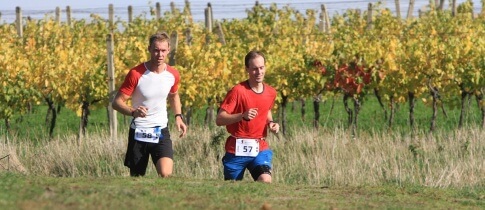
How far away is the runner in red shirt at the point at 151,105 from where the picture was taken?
1014 centimetres

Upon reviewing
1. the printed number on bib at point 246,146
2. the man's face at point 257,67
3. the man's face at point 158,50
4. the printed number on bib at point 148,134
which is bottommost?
the printed number on bib at point 246,146

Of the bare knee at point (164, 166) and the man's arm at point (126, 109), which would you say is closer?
the man's arm at point (126, 109)

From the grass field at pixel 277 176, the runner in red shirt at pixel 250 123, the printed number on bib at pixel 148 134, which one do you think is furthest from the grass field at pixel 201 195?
the printed number on bib at pixel 148 134

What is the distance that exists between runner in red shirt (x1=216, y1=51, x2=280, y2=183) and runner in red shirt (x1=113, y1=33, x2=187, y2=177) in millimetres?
476

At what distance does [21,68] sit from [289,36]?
1184cm

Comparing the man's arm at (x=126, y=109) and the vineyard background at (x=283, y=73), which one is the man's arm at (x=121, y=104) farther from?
the vineyard background at (x=283, y=73)

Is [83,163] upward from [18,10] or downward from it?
downward

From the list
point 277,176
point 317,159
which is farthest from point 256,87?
point 317,159

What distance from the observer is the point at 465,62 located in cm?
2025

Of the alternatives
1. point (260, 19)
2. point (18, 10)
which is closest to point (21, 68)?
point (260, 19)

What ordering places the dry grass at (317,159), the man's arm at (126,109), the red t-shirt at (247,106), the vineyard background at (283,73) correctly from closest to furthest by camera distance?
the man's arm at (126,109)
the red t-shirt at (247,106)
the dry grass at (317,159)
the vineyard background at (283,73)

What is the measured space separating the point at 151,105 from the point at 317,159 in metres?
4.08

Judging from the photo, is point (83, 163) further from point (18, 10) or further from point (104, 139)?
point (18, 10)

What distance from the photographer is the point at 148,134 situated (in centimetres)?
1033
